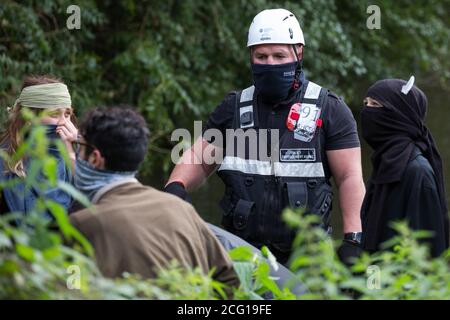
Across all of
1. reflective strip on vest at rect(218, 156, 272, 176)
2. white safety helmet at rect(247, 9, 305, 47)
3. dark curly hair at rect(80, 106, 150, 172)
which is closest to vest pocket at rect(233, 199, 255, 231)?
reflective strip on vest at rect(218, 156, 272, 176)

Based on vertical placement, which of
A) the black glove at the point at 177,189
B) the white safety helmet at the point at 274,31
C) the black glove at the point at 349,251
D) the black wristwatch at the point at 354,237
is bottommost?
the black glove at the point at 349,251

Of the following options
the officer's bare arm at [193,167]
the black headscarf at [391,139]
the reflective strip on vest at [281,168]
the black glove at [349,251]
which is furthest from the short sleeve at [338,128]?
the officer's bare arm at [193,167]

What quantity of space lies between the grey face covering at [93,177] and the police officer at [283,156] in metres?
1.70

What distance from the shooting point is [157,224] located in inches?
151

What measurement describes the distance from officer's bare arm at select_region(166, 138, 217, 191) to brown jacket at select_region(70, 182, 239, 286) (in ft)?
Result: 6.45

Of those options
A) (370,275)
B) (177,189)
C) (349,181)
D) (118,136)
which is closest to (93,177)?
(118,136)

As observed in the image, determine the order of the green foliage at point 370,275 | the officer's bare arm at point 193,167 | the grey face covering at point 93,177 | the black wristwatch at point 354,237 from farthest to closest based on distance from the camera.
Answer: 1. the officer's bare arm at point 193,167
2. the black wristwatch at point 354,237
3. the grey face covering at point 93,177
4. the green foliage at point 370,275

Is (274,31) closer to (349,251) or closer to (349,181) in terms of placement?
(349,181)

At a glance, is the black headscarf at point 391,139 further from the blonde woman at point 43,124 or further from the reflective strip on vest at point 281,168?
the blonde woman at point 43,124

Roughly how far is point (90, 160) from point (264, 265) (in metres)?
0.77

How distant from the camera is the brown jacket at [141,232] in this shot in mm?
3758

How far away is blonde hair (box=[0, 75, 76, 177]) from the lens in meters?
5.42

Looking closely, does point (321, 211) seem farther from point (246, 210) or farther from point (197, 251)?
point (197, 251)
